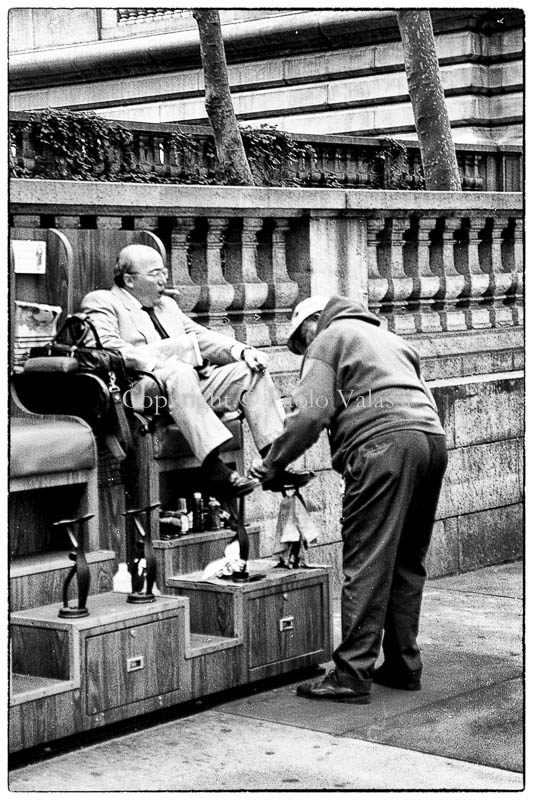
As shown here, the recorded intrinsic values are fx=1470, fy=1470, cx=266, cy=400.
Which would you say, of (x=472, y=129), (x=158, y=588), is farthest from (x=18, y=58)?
(x=158, y=588)

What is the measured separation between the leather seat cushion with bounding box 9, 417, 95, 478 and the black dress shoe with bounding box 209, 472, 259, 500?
80 cm

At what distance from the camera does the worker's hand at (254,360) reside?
7102 mm

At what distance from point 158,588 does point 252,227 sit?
2302 mm

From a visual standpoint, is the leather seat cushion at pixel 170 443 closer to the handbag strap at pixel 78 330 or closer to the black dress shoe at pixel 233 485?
the black dress shoe at pixel 233 485

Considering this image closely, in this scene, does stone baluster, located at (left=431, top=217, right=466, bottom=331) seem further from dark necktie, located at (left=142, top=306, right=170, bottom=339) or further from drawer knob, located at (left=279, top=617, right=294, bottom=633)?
drawer knob, located at (left=279, top=617, right=294, bottom=633)

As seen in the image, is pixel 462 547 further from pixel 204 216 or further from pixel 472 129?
pixel 472 129

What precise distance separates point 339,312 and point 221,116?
792cm

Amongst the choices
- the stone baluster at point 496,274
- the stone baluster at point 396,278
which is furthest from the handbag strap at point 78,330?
the stone baluster at point 496,274

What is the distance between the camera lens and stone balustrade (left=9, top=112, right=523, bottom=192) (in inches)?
528

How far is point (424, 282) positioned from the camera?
9336 mm

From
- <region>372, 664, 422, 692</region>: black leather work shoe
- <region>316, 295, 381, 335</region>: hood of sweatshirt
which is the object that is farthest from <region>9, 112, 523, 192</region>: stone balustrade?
<region>372, 664, 422, 692</region>: black leather work shoe

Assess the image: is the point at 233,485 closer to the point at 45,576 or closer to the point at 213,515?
the point at 213,515

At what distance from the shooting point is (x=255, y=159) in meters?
15.3

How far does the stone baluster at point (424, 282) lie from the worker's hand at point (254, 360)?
2.38 m
